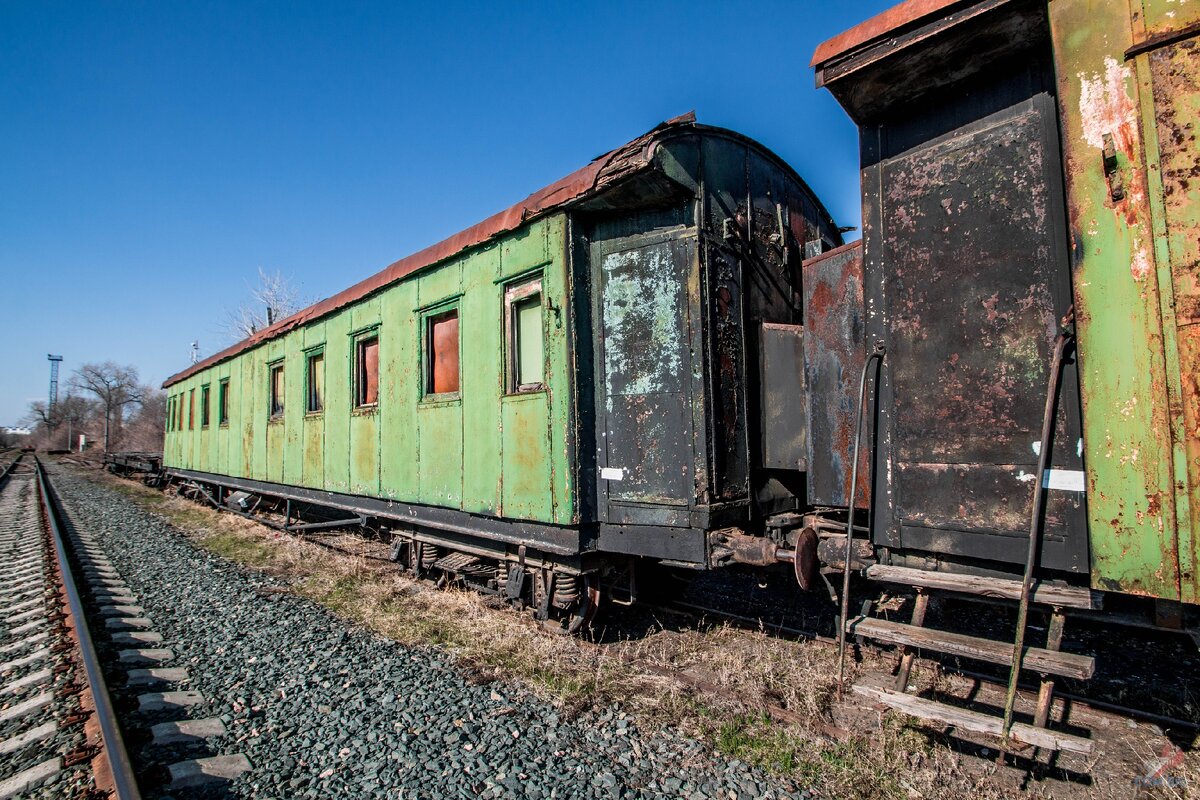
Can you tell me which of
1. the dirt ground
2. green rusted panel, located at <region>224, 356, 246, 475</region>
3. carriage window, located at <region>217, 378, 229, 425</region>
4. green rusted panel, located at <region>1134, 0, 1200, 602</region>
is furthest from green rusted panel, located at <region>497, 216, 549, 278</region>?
carriage window, located at <region>217, 378, 229, 425</region>

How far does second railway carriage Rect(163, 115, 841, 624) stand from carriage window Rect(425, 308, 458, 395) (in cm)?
2

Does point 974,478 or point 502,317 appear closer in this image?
point 974,478

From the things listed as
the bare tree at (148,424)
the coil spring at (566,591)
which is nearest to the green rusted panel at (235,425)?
the coil spring at (566,591)

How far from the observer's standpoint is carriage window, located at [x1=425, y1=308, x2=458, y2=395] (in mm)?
6316

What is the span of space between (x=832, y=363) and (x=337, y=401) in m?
6.75

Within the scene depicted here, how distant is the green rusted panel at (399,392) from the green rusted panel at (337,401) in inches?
43.3

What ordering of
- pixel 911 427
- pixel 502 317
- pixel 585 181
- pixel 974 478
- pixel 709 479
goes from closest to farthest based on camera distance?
pixel 974 478, pixel 911 427, pixel 709 479, pixel 585 181, pixel 502 317

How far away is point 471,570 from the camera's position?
20.3 ft

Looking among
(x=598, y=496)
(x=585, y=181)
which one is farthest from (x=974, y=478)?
(x=585, y=181)

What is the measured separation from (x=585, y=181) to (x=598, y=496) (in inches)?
92.2

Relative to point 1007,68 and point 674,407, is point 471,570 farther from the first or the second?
point 1007,68

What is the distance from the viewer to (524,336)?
5383 mm

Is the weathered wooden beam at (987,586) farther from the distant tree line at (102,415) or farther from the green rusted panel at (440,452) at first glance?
the distant tree line at (102,415)

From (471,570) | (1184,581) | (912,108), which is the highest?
(912,108)
